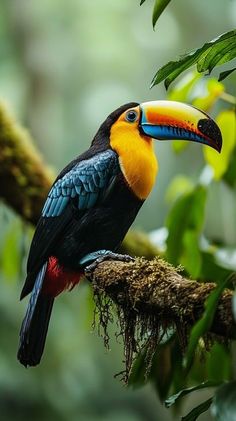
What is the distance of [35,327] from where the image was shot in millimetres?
2906

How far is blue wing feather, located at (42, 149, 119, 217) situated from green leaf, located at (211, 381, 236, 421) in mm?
1184

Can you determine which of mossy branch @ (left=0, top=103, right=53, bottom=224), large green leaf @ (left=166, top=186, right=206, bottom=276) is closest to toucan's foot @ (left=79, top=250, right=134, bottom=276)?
large green leaf @ (left=166, top=186, right=206, bottom=276)

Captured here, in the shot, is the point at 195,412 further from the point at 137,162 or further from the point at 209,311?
the point at 137,162

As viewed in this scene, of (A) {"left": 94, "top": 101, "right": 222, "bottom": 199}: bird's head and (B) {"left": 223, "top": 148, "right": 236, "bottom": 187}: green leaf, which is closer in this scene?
(A) {"left": 94, "top": 101, "right": 222, "bottom": 199}: bird's head

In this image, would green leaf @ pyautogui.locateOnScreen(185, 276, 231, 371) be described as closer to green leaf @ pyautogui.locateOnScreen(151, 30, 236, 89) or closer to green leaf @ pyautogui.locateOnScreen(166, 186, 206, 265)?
green leaf @ pyautogui.locateOnScreen(151, 30, 236, 89)

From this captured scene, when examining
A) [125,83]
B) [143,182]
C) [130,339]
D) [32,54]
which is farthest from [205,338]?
[125,83]

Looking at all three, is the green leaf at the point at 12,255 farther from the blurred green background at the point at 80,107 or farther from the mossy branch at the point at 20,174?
the blurred green background at the point at 80,107

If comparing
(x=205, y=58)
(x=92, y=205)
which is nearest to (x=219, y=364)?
(x=92, y=205)

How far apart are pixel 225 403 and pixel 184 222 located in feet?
5.49

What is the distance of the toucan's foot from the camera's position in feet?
9.16

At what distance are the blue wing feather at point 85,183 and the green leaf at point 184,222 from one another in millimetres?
620

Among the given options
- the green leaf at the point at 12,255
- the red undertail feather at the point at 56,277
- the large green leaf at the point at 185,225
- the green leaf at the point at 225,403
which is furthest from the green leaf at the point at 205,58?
the green leaf at the point at 12,255

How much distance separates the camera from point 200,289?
2209mm

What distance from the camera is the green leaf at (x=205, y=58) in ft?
7.40
